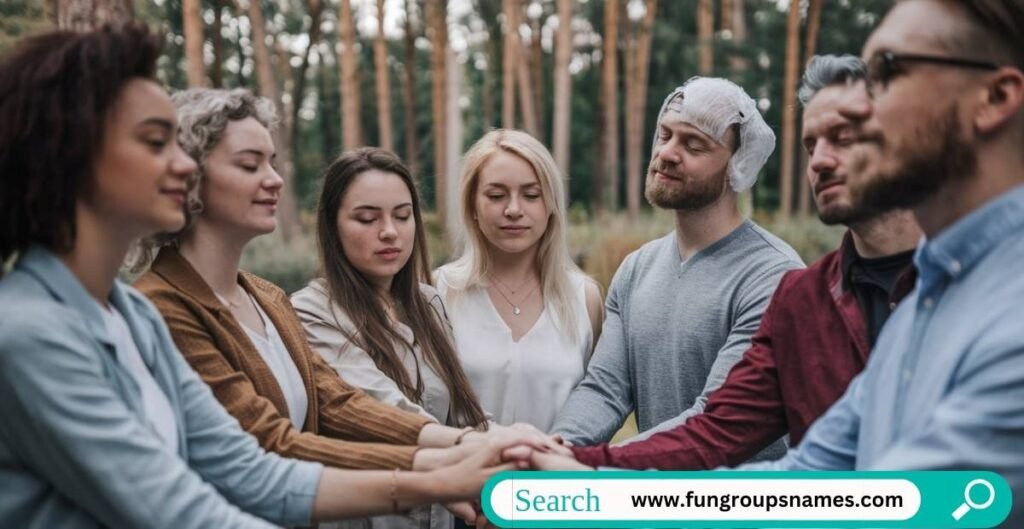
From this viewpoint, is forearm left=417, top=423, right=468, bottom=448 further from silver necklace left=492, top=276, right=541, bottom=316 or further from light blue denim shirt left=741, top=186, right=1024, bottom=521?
light blue denim shirt left=741, top=186, right=1024, bottom=521

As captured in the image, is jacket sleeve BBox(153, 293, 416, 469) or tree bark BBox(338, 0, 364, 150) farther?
tree bark BBox(338, 0, 364, 150)

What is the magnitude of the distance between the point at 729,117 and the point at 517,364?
43.2 inches

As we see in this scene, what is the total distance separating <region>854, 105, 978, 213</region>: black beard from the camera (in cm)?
177

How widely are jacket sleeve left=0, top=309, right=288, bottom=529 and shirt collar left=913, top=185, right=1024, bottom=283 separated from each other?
1.43 meters

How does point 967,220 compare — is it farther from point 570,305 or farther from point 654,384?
point 570,305

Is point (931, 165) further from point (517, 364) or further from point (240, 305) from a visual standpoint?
point (517, 364)

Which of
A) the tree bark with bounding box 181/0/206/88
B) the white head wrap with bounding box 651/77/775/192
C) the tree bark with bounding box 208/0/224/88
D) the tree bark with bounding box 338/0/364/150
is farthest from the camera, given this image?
the tree bark with bounding box 208/0/224/88

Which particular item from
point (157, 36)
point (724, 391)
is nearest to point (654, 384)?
point (724, 391)

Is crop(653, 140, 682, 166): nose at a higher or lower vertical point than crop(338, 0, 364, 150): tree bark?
lower

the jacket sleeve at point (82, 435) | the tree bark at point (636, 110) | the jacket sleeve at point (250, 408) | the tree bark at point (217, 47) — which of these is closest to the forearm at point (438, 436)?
the jacket sleeve at point (250, 408)

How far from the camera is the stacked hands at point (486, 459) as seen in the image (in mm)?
2525

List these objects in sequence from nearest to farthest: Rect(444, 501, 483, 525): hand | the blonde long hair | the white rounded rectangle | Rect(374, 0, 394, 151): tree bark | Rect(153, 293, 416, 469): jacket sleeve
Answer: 1. the white rounded rectangle
2. Rect(153, 293, 416, 469): jacket sleeve
3. Rect(444, 501, 483, 525): hand
4. the blonde long hair
5. Rect(374, 0, 394, 151): tree bark

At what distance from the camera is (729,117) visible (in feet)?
10.8

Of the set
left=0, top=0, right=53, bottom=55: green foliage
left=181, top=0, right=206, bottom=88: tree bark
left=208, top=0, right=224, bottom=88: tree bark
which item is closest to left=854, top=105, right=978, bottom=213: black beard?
left=0, top=0, right=53, bottom=55: green foliage
